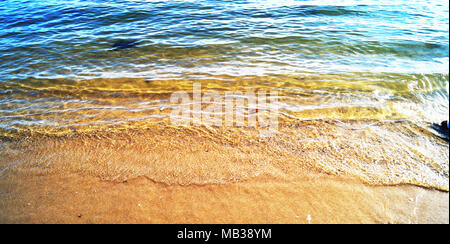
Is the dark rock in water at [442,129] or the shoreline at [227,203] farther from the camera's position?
the dark rock in water at [442,129]

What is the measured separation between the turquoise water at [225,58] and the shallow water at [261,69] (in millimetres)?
38

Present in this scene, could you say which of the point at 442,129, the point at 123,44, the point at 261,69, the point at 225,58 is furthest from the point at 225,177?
the point at 123,44

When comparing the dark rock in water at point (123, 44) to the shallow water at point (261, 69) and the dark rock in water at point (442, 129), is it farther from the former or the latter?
the dark rock in water at point (442, 129)

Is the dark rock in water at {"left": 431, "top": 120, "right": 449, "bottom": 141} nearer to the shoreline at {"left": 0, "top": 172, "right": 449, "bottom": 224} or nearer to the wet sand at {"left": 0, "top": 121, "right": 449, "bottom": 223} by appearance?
the wet sand at {"left": 0, "top": 121, "right": 449, "bottom": 223}

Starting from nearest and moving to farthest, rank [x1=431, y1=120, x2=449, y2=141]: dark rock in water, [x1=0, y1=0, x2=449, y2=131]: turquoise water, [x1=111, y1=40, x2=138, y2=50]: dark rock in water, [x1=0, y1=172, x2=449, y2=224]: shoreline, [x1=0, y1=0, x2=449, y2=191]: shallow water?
[x1=0, y1=172, x2=449, y2=224]: shoreline → [x1=431, y1=120, x2=449, y2=141]: dark rock in water → [x1=0, y1=0, x2=449, y2=191]: shallow water → [x1=0, y1=0, x2=449, y2=131]: turquoise water → [x1=111, y1=40, x2=138, y2=50]: dark rock in water

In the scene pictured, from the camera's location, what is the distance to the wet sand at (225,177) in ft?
7.40

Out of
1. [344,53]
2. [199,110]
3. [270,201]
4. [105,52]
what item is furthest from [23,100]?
[344,53]

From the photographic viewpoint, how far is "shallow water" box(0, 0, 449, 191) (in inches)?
129

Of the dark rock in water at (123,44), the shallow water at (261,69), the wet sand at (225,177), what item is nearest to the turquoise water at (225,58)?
the shallow water at (261,69)

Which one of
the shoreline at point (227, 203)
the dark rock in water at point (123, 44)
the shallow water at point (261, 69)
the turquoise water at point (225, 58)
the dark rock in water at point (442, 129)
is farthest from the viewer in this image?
the dark rock in water at point (123, 44)

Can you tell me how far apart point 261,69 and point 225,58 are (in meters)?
1.17

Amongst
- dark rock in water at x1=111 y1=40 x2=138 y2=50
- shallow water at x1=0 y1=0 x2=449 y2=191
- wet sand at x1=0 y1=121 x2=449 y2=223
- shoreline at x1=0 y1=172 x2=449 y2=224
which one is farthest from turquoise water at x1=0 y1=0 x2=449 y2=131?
shoreline at x1=0 y1=172 x2=449 y2=224

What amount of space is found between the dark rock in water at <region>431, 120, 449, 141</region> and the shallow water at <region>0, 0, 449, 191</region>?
0.18 m

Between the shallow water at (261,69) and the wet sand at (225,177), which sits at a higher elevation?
the shallow water at (261,69)
